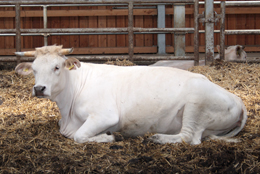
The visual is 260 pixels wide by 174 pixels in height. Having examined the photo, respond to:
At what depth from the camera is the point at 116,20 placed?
1114cm

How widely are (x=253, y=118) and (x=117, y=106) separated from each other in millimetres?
1839

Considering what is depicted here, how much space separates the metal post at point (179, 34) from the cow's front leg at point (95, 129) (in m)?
4.69

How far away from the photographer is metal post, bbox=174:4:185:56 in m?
8.40

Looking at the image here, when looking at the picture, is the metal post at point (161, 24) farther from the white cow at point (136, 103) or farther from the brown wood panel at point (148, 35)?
the white cow at point (136, 103)

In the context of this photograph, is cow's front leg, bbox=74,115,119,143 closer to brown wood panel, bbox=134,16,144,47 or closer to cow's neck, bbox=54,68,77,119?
cow's neck, bbox=54,68,77,119

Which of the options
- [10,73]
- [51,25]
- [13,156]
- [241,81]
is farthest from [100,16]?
[13,156]

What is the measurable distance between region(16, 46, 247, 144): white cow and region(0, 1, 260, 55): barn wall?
634cm

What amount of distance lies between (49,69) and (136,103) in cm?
107

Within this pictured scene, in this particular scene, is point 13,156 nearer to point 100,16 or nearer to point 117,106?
point 117,106

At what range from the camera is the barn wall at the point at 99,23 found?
10.7 m

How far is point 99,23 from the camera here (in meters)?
11.1

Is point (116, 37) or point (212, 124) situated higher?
point (116, 37)

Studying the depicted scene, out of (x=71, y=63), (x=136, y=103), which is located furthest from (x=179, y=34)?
(x=71, y=63)

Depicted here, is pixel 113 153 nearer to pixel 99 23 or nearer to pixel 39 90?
pixel 39 90
